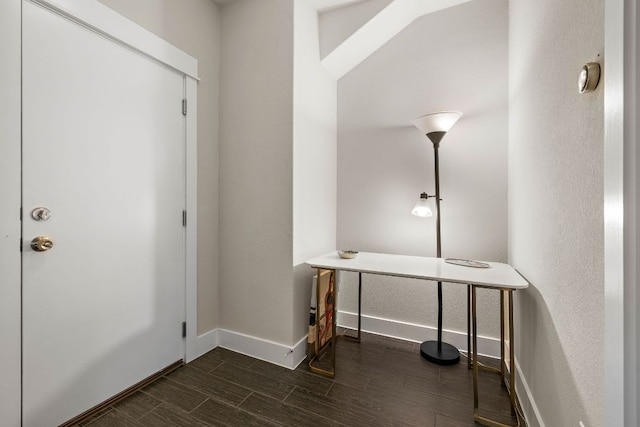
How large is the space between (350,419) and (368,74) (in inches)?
102

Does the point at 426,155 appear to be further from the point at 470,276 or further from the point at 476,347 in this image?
the point at 476,347

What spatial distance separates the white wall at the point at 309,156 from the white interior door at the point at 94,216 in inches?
33.6

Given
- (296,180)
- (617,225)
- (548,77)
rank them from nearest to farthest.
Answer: (617,225) → (548,77) → (296,180)

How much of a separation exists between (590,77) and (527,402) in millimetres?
1556

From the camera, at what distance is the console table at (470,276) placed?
1.40 meters

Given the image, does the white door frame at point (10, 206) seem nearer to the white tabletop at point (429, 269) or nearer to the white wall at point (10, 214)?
the white wall at point (10, 214)

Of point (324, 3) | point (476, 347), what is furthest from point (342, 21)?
point (476, 347)

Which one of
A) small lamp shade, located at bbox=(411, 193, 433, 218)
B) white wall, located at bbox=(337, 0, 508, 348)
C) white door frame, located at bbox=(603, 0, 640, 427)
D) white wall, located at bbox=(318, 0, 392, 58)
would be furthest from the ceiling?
white door frame, located at bbox=(603, 0, 640, 427)

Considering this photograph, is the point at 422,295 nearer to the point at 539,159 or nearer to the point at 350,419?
the point at 350,419

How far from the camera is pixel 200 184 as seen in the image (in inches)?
81.7

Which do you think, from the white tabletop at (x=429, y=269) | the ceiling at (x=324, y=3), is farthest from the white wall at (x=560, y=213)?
the ceiling at (x=324, y=3)

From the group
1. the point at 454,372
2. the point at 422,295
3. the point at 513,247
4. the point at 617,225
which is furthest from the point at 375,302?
the point at 617,225

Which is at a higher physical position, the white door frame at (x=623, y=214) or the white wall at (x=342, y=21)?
the white wall at (x=342, y=21)

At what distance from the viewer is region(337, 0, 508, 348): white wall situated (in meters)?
2.03
